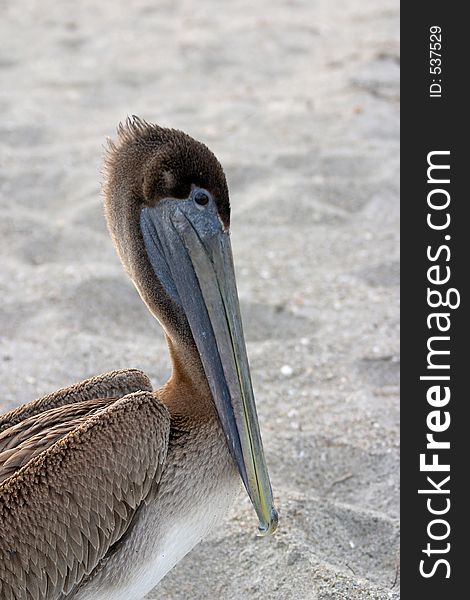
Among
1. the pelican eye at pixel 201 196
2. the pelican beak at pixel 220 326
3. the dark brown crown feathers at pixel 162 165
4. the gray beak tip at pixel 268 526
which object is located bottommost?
the gray beak tip at pixel 268 526

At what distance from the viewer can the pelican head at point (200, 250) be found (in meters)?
2.20

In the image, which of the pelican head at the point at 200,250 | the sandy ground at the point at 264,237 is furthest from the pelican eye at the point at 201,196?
the sandy ground at the point at 264,237

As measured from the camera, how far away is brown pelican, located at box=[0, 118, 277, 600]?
6.59ft

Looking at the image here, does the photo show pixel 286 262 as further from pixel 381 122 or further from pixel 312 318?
pixel 381 122

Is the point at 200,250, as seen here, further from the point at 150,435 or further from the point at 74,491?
the point at 74,491

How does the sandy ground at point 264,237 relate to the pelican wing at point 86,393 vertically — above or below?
below

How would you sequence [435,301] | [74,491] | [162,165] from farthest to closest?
1. [435,301]
2. [162,165]
3. [74,491]

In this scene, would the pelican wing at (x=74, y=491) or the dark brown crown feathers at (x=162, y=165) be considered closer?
the pelican wing at (x=74, y=491)

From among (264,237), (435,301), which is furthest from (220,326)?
(264,237)

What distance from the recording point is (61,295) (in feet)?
12.4

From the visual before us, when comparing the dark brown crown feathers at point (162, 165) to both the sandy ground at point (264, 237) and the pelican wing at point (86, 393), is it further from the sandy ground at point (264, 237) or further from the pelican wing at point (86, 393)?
the sandy ground at point (264, 237)

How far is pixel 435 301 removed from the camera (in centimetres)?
349

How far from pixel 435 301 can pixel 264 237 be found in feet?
3.73

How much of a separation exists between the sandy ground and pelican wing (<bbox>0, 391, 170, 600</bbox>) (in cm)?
63
